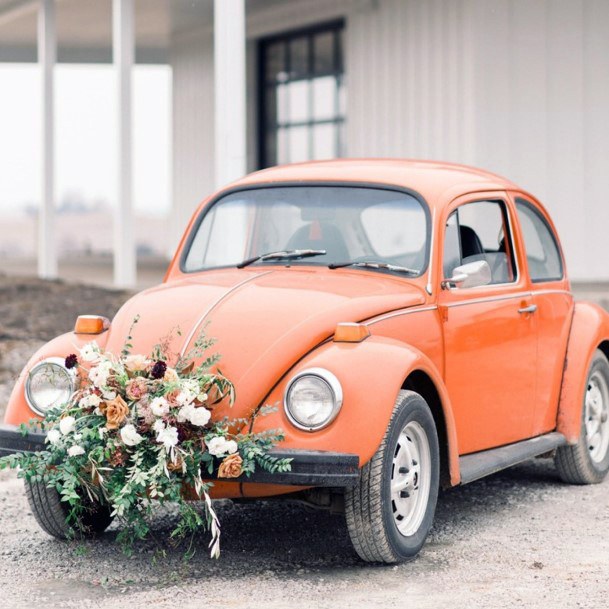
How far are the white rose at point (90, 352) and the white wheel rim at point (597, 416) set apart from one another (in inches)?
122

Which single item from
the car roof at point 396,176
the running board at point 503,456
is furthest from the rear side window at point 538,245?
the running board at point 503,456

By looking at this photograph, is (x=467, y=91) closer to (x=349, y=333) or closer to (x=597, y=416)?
(x=597, y=416)

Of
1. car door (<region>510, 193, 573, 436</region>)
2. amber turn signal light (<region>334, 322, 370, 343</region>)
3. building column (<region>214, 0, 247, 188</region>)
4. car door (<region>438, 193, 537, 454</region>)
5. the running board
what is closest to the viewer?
amber turn signal light (<region>334, 322, 370, 343</region>)

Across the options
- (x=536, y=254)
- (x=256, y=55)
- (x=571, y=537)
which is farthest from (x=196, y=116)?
(x=571, y=537)

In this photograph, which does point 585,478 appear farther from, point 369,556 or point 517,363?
point 369,556

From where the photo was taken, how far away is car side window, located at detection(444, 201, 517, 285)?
19.0ft

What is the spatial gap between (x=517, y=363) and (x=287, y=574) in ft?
6.02

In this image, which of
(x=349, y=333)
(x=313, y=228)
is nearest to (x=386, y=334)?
(x=349, y=333)

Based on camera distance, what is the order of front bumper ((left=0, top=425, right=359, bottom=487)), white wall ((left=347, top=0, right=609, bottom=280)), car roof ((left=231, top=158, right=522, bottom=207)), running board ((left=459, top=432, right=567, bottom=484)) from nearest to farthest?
front bumper ((left=0, top=425, right=359, bottom=487)) < running board ((left=459, top=432, right=567, bottom=484)) < car roof ((left=231, top=158, right=522, bottom=207)) < white wall ((left=347, top=0, right=609, bottom=280))

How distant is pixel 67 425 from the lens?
459cm

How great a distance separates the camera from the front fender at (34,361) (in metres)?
5.04

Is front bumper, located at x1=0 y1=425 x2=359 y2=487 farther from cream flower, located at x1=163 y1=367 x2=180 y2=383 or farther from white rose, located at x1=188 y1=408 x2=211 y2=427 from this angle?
cream flower, located at x1=163 y1=367 x2=180 y2=383

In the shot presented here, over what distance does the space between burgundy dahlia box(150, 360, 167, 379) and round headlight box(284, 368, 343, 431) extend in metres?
0.48

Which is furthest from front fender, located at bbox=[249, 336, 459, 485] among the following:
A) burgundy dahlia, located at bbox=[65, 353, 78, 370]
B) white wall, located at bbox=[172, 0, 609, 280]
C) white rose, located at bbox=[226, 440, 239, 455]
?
white wall, located at bbox=[172, 0, 609, 280]
